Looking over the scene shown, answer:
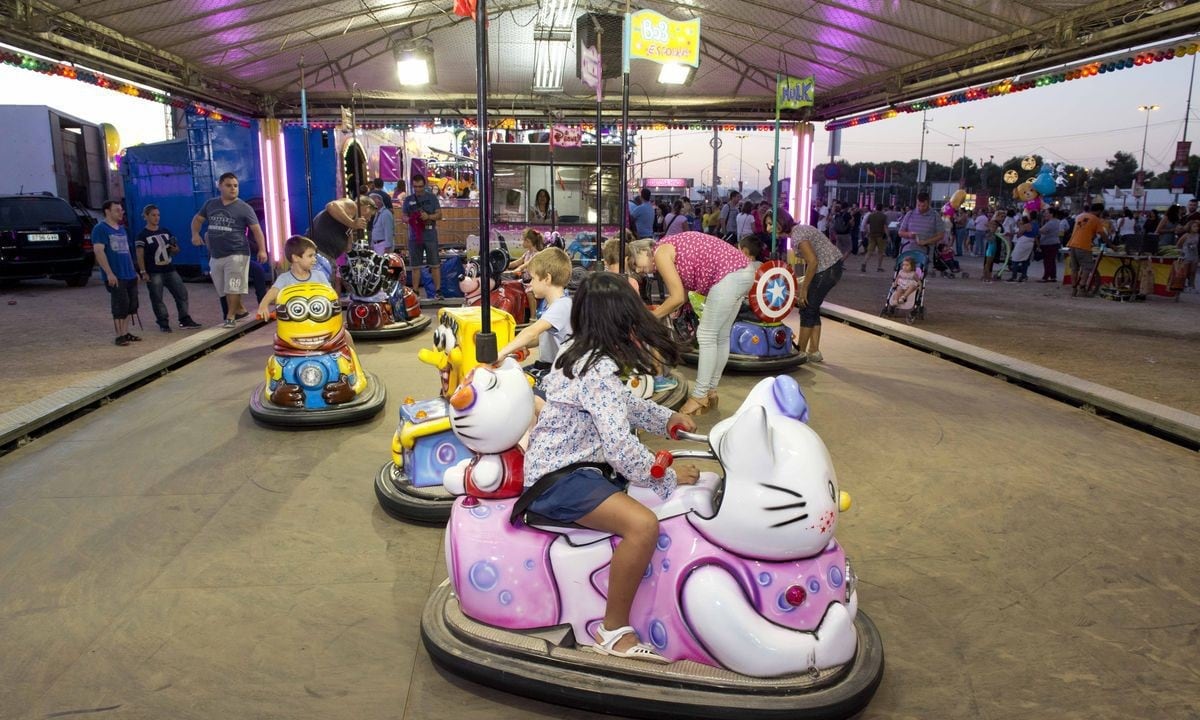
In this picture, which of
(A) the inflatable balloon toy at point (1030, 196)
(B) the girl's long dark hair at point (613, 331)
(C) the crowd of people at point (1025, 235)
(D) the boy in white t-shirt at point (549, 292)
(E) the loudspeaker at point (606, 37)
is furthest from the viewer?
(A) the inflatable balloon toy at point (1030, 196)

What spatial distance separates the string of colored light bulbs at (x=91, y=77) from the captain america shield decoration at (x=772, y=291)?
7.94 meters

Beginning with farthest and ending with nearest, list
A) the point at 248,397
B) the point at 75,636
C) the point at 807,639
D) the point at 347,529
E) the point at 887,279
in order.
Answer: the point at 887,279, the point at 248,397, the point at 347,529, the point at 75,636, the point at 807,639

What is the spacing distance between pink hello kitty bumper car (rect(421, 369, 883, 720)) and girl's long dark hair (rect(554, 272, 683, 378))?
0.94 ft

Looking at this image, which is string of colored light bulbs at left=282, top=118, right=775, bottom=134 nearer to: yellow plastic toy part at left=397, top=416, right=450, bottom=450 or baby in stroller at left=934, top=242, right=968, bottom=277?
baby in stroller at left=934, top=242, right=968, bottom=277

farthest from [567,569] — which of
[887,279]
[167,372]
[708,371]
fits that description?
[887,279]

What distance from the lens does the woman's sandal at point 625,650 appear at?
2465 millimetres

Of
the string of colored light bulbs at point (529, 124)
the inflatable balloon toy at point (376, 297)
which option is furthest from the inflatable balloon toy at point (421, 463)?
the string of colored light bulbs at point (529, 124)

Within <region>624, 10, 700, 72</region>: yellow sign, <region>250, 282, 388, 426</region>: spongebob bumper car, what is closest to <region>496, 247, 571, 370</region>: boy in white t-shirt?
<region>250, 282, 388, 426</region>: spongebob bumper car

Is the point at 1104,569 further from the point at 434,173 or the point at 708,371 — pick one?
the point at 434,173

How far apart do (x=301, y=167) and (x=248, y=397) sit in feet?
39.3

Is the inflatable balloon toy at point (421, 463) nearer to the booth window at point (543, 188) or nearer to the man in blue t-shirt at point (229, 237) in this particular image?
the man in blue t-shirt at point (229, 237)

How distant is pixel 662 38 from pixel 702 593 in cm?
521

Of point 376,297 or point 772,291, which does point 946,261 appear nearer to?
point 772,291

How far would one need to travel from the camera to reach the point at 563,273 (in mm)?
4523
